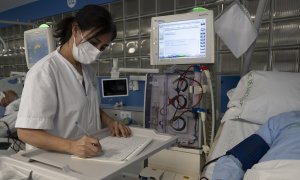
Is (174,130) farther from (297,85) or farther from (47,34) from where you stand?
(47,34)

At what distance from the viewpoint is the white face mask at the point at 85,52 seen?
1.09 metres

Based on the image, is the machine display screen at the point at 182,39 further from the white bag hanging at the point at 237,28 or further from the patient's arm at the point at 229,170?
the patient's arm at the point at 229,170

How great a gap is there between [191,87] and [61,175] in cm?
104

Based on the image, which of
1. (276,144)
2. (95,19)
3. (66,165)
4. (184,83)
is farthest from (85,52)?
(276,144)

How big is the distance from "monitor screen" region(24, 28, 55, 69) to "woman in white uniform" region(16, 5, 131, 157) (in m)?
1.02

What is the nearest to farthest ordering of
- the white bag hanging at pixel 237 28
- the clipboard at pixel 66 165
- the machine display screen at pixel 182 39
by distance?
the clipboard at pixel 66 165 < the white bag hanging at pixel 237 28 < the machine display screen at pixel 182 39

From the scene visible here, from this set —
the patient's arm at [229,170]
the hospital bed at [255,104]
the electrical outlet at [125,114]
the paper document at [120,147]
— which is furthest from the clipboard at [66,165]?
the electrical outlet at [125,114]

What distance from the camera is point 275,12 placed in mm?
1746

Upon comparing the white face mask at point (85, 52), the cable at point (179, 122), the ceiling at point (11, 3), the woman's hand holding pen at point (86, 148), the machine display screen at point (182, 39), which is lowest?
the cable at point (179, 122)

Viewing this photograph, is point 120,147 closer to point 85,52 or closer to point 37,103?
point 37,103

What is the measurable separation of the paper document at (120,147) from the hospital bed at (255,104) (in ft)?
1.70

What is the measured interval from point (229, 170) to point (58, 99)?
0.75 m

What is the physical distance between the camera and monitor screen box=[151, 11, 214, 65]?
1558mm

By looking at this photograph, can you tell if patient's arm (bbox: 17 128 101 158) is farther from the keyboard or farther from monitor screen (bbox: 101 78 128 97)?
monitor screen (bbox: 101 78 128 97)
